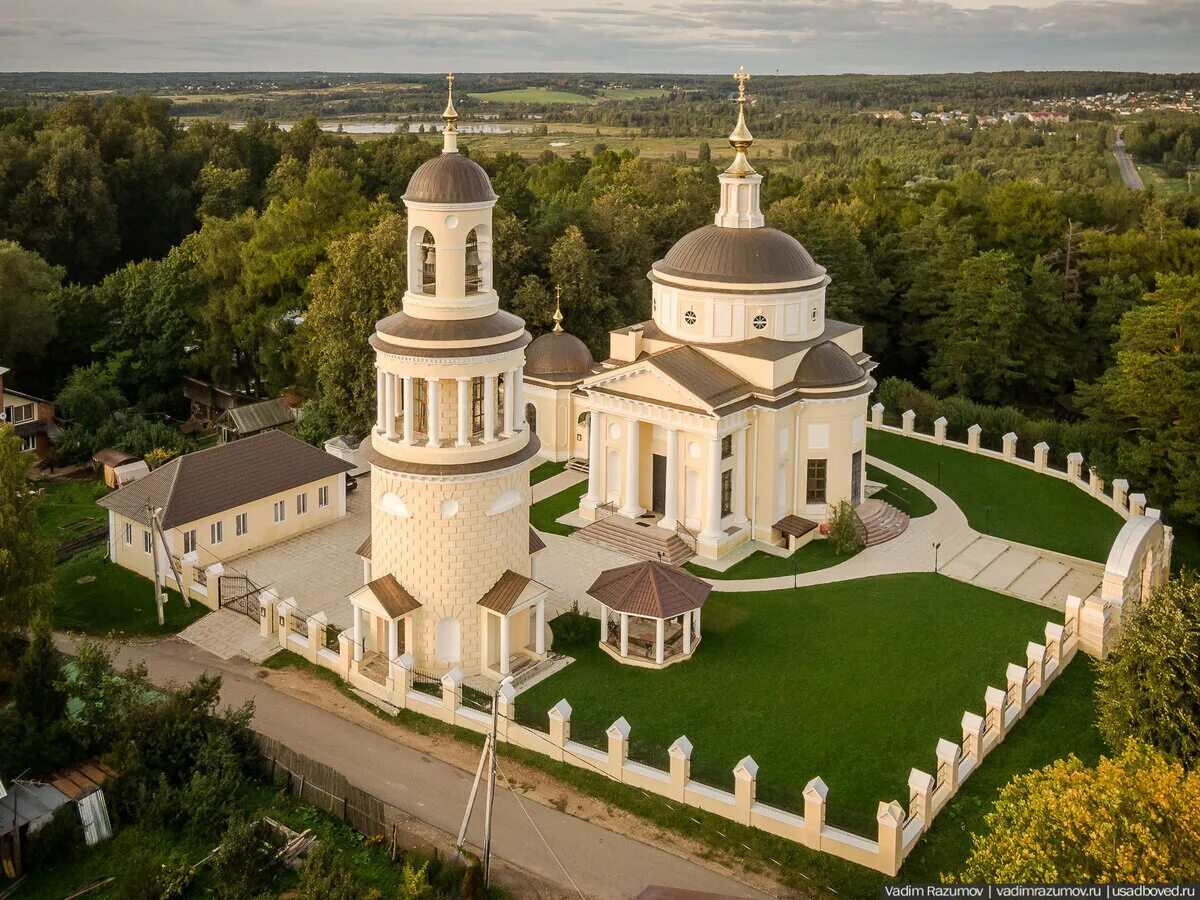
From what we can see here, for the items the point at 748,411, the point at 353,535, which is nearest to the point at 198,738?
the point at 353,535

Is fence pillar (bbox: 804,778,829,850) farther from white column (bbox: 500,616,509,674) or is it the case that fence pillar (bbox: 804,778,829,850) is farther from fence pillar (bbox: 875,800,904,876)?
white column (bbox: 500,616,509,674)

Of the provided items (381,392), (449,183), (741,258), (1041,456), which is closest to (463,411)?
(381,392)

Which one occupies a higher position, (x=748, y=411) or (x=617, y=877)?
(x=748, y=411)

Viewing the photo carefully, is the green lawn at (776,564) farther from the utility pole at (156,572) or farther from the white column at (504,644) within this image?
the utility pole at (156,572)

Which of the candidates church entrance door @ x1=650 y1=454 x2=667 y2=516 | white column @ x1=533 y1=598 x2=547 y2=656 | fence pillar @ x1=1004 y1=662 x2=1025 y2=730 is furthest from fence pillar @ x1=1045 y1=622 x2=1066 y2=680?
church entrance door @ x1=650 y1=454 x2=667 y2=516

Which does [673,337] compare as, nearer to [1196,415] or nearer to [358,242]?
[358,242]
